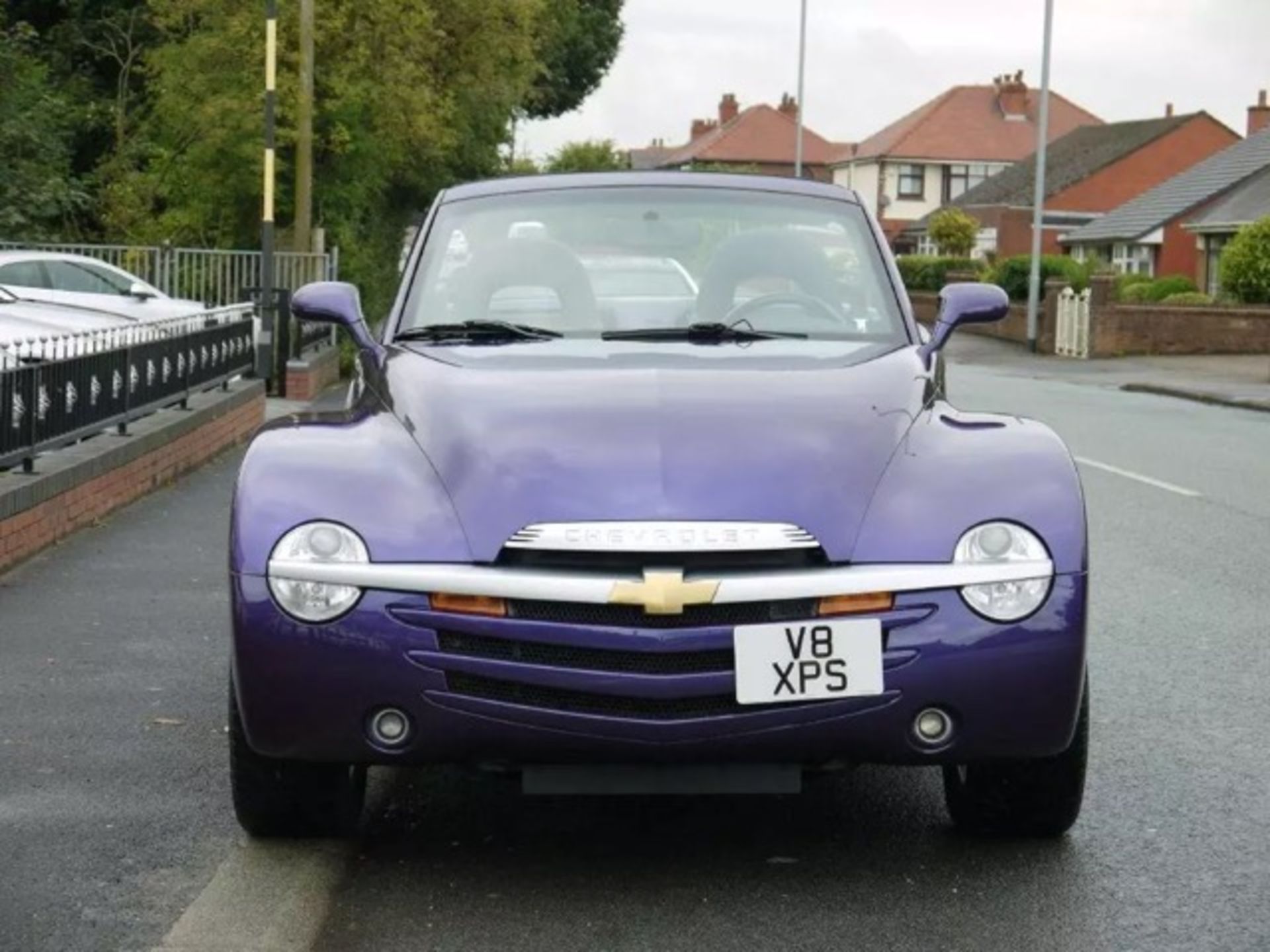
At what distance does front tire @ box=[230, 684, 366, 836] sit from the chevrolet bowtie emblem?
0.97 meters

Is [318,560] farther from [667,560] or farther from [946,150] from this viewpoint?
[946,150]

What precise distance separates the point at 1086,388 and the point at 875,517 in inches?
1113

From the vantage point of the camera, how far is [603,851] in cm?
510

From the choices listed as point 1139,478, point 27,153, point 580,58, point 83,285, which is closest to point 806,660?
point 1139,478

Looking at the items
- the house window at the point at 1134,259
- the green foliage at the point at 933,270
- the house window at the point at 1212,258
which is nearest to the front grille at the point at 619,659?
the house window at the point at 1212,258

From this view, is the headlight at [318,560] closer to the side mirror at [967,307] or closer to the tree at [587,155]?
the side mirror at [967,307]

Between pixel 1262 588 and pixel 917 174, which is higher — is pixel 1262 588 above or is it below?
below

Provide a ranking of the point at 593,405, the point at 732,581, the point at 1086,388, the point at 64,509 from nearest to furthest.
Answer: the point at 732,581, the point at 593,405, the point at 64,509, the point at 1086,388

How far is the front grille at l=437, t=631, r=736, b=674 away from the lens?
4.40 metres

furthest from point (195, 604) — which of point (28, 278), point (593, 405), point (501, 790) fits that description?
point (28, 278)

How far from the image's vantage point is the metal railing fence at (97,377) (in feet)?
33.7

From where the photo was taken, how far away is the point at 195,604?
902 centimetres

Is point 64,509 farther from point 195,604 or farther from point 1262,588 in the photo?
point 1262,588

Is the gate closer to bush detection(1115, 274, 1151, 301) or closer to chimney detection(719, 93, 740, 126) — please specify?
bush detection(1115, 274, 1151, 301)
